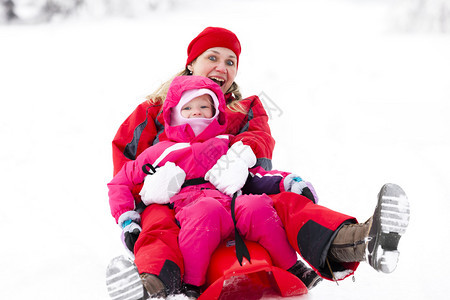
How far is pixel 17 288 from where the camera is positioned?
5.70 ft

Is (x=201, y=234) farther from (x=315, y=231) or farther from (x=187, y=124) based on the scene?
(x=187, y=124)

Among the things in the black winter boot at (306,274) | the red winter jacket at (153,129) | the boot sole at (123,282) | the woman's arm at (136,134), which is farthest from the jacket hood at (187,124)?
the boot sole at (123,282)

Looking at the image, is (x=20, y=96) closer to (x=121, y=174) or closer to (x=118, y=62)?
(x=118, y=62)

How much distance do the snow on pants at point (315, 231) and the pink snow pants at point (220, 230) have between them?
0.16 ft

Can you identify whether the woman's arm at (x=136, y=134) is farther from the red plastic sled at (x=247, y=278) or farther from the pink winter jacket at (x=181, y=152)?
the red plastic sled at (x=247, y=278)

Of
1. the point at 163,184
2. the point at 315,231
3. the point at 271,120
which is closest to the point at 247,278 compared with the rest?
the point at 315,231

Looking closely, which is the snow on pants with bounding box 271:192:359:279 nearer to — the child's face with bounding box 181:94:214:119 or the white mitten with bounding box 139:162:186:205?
the white mitten with bounding box 139:162:186:205

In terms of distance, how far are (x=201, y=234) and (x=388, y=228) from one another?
1.74ft

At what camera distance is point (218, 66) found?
209 cm

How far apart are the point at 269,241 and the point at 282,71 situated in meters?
3.10

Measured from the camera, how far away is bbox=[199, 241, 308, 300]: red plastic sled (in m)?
1.28

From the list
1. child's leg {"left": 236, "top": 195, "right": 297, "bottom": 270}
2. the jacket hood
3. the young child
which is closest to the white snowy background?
child's leg {"left": 236, "top": 195, "right": 297, "bottom": 270}

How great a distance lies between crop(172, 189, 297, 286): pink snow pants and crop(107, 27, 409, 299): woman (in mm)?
34

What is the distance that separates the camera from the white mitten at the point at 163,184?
61.8 inches
